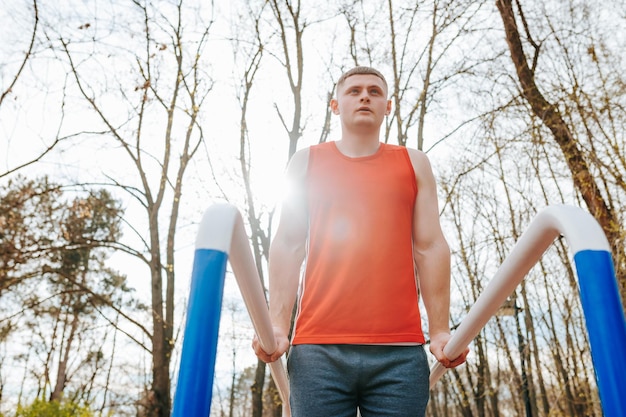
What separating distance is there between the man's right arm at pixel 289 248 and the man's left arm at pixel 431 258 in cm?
35

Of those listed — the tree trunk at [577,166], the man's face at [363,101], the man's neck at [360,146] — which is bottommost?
the man's neck at [360,146]

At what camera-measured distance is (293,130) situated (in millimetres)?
8711

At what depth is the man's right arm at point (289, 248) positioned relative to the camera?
1562 mm

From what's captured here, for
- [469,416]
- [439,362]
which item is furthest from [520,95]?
[469,416]

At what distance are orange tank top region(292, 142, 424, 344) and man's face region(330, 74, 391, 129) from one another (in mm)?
117

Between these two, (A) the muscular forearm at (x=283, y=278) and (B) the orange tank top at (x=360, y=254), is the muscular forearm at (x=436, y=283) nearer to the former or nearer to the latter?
(B) the orange tank top at (x=360, y=254)

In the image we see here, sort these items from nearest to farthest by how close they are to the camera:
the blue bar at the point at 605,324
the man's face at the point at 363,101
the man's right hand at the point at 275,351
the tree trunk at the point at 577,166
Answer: the blue bar at the point at 605,324
the man's right hand at the point at 275,351
the man's face at the point at 363,101
the tree trunk at the point at 577,166

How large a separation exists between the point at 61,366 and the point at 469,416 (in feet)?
50.5

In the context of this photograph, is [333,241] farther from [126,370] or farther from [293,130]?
[126,370]

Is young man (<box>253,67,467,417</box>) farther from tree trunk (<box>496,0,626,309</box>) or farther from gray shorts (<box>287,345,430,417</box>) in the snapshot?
tree trunk (<box>496,0,626,309</box>)

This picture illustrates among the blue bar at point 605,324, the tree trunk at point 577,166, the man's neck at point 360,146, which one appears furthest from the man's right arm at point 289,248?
the tree trunk at point 577,166

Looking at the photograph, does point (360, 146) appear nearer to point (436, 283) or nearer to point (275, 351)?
point (436, 283)

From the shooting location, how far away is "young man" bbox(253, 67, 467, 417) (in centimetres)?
140

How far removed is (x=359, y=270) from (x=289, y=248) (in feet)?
0.88
